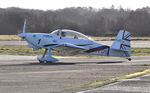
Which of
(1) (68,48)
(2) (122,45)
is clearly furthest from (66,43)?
(2) (122,45)

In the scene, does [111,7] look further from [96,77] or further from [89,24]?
[96,77]

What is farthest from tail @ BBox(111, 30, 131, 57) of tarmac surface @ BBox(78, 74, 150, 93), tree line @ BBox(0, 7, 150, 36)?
tree line @ BBox(0, 7, 150, 36)

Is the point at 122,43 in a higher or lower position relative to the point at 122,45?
higher

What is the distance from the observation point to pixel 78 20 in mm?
33875

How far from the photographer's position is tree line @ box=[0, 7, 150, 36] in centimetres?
3409

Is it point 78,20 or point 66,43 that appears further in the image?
point 78,20

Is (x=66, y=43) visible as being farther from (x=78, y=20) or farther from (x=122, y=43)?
(x=78, y=20)

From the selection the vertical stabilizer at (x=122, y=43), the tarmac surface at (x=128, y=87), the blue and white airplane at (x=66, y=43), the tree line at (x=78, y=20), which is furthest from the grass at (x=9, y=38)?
the tarmac surface at (x=128, y=87)

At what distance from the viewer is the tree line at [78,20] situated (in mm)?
34094

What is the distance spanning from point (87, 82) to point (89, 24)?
23.0m

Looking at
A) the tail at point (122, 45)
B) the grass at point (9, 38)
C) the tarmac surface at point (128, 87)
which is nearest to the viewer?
the tarmac surface at point (128, 87)

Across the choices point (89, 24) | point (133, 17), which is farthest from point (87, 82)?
point (133, 17)

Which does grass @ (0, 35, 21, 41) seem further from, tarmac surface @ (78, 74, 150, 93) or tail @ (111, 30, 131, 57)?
tarmac surface @ (78, 74, 150, 93)

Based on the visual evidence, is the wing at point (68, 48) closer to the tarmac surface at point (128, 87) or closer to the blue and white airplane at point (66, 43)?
the blue and white airplane at point (66, 43)
